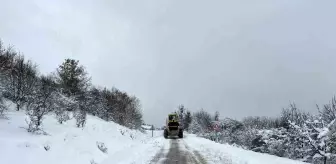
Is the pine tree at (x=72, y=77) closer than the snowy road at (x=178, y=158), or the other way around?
the snowy road at (x=178, y=158)

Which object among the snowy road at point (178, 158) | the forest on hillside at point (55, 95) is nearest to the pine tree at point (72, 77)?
the forest on hillside at point (55, 95)

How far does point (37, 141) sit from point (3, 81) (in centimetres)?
1094

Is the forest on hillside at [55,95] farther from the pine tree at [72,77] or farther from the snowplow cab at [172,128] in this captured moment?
the snowplow cab at [172,128]

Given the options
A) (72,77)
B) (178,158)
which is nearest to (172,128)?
(72,77)

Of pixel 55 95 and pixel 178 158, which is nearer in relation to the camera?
pixel 178 158

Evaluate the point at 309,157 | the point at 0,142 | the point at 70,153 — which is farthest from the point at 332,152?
the point at 0,142

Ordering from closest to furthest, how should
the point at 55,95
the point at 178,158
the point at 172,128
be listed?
the point at 178,158 → the point at 55,95 → the point at 172,128

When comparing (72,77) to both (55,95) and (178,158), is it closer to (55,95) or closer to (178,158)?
(55,95)

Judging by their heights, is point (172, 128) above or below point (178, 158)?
above

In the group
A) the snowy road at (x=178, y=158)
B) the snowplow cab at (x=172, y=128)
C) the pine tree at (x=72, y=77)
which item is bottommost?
the snowy road at (x=178, y=158)

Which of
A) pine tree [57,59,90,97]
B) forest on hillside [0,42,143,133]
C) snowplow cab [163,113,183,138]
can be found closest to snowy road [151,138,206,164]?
forest on hillside [0,42,143,133]

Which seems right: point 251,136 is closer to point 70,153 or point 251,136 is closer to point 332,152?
point 332,152

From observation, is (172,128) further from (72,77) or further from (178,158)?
(178,158)

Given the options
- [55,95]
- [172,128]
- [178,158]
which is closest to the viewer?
[178,158]
